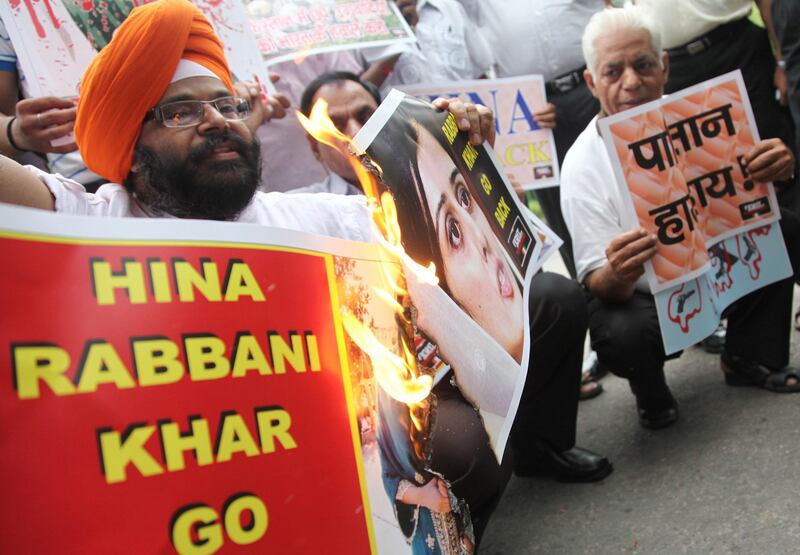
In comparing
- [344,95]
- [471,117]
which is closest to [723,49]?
[344,95]

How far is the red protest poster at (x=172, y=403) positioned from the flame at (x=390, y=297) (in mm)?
91

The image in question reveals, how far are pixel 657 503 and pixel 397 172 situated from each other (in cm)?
134

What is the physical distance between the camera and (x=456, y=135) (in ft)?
4.95

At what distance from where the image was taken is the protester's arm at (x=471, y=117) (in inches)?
60.3

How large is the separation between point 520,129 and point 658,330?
105 centimetres

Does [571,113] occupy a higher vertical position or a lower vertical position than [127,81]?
higher

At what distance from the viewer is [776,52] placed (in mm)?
2986

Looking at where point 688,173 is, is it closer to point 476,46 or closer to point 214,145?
point 476,46

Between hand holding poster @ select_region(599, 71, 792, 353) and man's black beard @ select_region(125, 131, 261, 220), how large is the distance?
1.15 metres

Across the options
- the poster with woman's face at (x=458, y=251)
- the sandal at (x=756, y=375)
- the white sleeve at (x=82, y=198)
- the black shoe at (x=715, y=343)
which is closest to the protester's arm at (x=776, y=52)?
the black shoe at (x=715, y=343)

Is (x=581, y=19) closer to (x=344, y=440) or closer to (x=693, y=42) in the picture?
(x=693, y=42)

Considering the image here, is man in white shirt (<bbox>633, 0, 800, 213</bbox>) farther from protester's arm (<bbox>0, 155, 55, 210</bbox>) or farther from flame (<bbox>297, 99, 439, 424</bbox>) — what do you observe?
protester's arm (<bbox>0, 155, 55, 210</bbox>)

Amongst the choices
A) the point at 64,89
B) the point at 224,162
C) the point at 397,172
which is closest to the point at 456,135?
the point at 397,172

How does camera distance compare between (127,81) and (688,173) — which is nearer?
(127,81)
